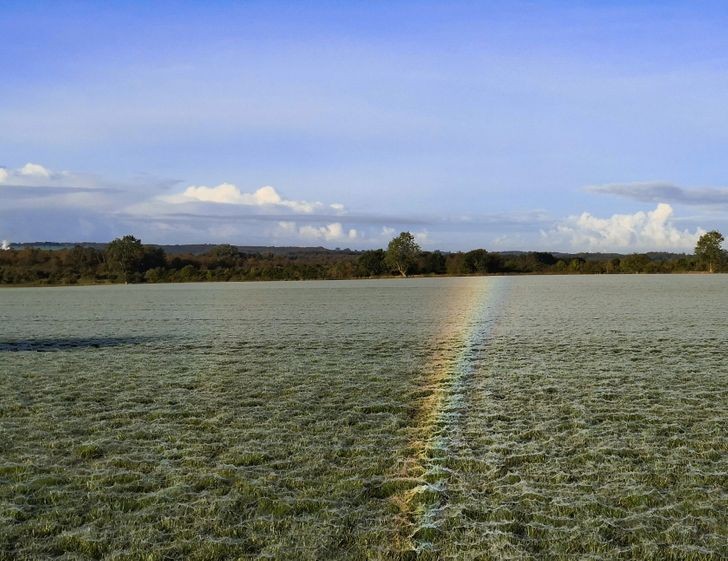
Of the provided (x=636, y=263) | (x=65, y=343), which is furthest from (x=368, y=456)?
(x=636, y=263)

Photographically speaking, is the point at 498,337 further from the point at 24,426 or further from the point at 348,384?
the point at 24,426

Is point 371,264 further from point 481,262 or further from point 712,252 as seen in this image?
point 712,252

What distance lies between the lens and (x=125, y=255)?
7092 inches

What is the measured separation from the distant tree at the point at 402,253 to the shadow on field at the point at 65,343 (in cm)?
14015

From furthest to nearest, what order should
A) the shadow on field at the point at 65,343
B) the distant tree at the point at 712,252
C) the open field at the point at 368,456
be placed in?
the distant tree at the point at 712,252
the shadow on field at the point at 65,343
the open field at the point at 368,456

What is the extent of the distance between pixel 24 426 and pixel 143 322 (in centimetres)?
2938

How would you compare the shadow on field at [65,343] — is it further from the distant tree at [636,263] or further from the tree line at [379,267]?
the distant tree at [636,263]

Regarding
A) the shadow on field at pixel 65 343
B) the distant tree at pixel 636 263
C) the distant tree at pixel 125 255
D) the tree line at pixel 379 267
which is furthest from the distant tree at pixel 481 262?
the shadow on field at pixel 65 343

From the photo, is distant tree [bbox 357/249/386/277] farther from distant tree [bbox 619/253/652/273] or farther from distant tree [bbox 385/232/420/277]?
distant tree [bbox 619/253/652/273]

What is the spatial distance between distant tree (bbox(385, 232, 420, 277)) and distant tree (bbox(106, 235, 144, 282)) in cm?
6707

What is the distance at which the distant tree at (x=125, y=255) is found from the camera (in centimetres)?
17662

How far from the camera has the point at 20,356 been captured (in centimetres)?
2439

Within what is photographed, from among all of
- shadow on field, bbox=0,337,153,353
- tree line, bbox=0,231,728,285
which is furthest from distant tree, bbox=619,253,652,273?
shadow on field, bbox=0,337,153,353

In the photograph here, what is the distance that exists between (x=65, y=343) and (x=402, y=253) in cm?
14389
